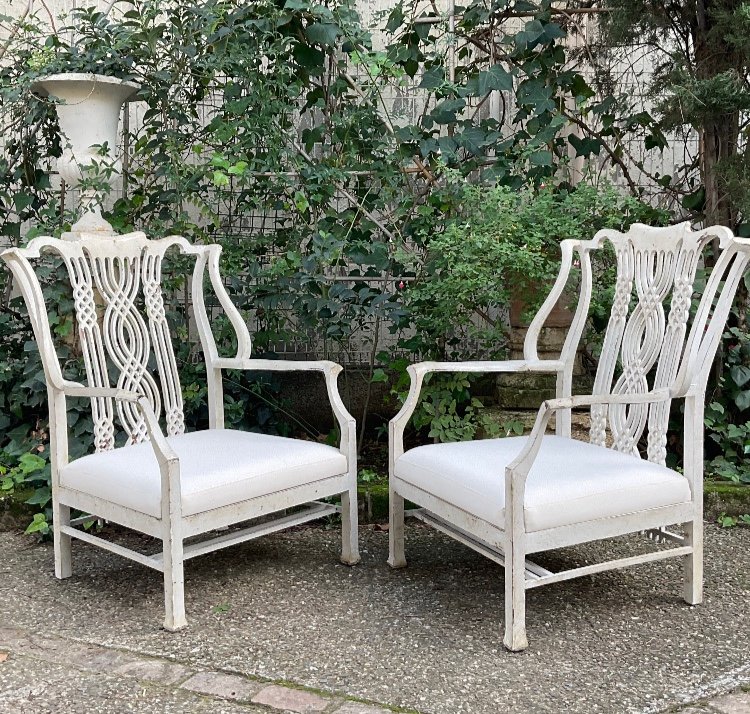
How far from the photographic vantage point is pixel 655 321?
9.58ft

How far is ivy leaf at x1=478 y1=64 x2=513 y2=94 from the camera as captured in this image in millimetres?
4035

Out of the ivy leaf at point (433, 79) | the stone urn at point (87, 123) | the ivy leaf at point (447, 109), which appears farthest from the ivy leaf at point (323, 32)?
the stone urn at point (87, 123)

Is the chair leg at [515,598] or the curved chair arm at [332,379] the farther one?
the curved chair arm at [332,379]

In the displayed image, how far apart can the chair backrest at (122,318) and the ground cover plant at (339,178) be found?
18.8 inches

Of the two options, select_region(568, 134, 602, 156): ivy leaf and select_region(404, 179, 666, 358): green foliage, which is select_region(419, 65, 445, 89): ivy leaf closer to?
select_region(404, 179, 666, 358): green foliage

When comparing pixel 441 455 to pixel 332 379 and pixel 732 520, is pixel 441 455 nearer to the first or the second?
pixel 332 379

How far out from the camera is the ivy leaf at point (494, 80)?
4.04 metres

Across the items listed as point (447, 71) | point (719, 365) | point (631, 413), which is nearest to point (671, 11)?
point (447, 71)

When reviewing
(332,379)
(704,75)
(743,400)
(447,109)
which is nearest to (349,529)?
(332,379)

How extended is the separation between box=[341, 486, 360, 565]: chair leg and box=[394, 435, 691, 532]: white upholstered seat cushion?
33 centimetres

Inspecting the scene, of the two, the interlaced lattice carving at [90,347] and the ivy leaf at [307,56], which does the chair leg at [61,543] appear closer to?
the interlaced lattice carving at [90,347]

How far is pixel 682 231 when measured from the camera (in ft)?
9.27

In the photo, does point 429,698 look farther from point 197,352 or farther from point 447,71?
point 447,71

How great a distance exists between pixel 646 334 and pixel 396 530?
111 centimetres
